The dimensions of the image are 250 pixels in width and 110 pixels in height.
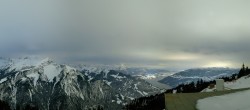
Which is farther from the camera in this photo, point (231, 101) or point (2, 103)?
point (2, 103)

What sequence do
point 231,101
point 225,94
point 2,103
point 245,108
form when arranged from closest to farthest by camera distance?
1. point 245,108
2. point 231,101
3. point 225,94
4. point 2,103

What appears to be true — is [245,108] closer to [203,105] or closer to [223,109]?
[223,109]

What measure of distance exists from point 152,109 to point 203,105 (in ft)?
541

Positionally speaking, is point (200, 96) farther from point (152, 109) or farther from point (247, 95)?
point (152, 109)

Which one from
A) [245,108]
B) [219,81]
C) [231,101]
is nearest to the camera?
[245,108]

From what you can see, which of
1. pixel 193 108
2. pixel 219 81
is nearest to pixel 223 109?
pixel 193 108

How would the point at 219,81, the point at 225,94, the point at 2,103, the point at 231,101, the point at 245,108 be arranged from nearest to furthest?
the point at 245,108 → the point at 231,101 → the point at 225,94 → the point at 219,81 → the point at 2,103

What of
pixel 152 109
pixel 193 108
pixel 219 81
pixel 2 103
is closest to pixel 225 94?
pixel 193 108

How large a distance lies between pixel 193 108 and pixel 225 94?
4.08 metres

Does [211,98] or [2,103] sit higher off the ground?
[211,98]

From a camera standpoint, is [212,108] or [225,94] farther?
[225,94]

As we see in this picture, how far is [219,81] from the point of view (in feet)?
158

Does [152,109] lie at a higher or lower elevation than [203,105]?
lower

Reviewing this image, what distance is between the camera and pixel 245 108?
29484 millimetres
